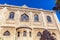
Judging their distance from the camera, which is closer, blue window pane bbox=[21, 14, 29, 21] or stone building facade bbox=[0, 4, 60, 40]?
stone building facade bbox=[0, 4, 60, 40]

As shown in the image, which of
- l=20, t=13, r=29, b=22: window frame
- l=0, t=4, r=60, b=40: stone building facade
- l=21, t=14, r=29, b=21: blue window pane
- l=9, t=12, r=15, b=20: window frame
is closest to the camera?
l=0, t=4, r=60, b=40: stone building facade

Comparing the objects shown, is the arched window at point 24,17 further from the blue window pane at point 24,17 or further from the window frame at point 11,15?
the window frame at point 11,15

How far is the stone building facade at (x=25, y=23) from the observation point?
20.2 metres

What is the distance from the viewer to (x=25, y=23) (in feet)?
72.2

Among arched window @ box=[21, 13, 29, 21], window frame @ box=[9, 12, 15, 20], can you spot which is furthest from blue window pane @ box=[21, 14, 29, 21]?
window frame @ box=[9, 12, 15, 20]

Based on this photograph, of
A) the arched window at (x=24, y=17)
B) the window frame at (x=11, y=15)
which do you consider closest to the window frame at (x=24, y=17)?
the arched window at (x=24, y=17)

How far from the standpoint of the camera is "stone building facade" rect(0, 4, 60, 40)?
66.4ft

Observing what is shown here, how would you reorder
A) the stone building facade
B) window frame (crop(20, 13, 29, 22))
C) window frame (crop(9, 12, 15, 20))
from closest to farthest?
the stone building facade
window frame (crop(20, 13, 29, 22))
window frame (crop(9, 12, 15, 20))

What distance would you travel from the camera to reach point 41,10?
2531 centimetres

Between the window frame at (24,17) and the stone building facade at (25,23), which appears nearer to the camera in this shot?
the stone building facade at (25,23)

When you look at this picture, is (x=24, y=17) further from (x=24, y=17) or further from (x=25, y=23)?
(x=25, y=23)

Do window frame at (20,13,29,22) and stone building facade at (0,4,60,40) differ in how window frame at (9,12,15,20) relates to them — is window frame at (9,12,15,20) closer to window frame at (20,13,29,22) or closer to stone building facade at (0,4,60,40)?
stone building facade at (0,4,60,40)

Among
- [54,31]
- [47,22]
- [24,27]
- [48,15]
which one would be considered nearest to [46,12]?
[48,15]

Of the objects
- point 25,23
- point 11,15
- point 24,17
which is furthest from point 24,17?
point 11,15
